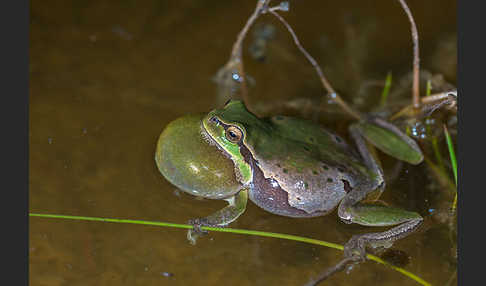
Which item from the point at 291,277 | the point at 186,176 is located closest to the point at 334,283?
the point at 291,277

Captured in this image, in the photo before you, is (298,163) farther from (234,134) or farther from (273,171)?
(234,134)

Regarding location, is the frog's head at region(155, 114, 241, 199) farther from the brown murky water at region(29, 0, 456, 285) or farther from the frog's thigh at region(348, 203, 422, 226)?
the frog's thigh at region(348, 203, 422, 226)

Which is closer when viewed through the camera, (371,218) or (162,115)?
(371,218)

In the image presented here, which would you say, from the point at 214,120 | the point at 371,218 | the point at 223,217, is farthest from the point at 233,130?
the point at 371,218

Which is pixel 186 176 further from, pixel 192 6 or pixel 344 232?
pixel 192 6

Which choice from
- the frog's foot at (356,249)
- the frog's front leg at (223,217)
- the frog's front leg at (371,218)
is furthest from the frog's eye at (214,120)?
the frog's foot at (356,249)

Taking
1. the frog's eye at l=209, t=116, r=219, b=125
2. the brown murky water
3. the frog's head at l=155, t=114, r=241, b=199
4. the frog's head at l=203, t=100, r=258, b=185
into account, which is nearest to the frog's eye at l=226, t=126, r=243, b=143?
the frog's head at l=203, t=100, r=258, b=185
